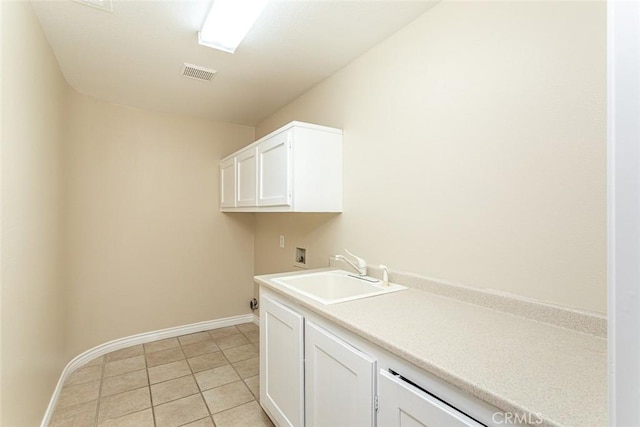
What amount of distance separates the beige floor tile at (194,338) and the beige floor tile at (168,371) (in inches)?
16.6

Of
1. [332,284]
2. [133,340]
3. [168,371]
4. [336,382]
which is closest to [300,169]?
[332,284]

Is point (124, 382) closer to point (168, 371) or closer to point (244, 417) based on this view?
point (168, 371)

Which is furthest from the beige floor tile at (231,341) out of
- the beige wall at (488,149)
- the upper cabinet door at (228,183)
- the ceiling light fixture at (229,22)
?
the ceiling light fixture at (229,22)

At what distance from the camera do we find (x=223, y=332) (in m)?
3.28

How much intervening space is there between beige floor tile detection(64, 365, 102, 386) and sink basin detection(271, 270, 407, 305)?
181cm

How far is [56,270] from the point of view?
2176 mm

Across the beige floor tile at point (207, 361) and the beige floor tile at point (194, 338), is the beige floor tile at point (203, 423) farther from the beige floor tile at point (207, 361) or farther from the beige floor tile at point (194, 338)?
the beige floor tile at point (194, 338)

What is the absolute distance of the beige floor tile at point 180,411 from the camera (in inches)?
73.6

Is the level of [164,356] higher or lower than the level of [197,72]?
lower

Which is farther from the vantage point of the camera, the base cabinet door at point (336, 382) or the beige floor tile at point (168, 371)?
the beige floor tile at point (168, 371)

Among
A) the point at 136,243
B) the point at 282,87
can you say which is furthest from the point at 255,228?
the point at 282,87

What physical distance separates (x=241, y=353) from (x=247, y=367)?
11.3 inches

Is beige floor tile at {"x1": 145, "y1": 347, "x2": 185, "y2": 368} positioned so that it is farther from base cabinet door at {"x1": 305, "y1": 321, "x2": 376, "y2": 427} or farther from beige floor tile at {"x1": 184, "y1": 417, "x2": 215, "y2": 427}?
base cabinet door at {"x1": 305, "y1": 321, "x2": 376, "y2": 427}

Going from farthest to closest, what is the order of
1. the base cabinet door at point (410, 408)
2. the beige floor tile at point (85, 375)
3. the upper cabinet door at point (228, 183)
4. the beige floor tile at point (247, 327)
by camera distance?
the beige floor tile at point (247, 327) → the upper cabinet door at point (228, 183) → the beige floor tile at point (85, 375) → the base cabinet door at point (410, 408)
